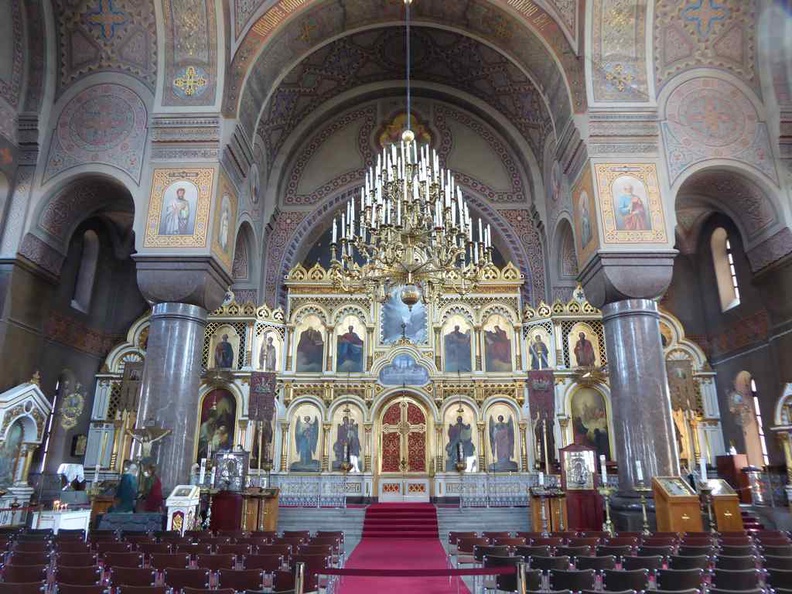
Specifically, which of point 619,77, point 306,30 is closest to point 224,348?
point 306,30

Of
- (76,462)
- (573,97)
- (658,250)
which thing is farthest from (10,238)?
(658,250)

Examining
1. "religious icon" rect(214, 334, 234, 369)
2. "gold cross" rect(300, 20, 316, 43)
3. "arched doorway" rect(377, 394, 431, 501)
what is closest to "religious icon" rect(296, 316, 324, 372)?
"religious icon" rect(214, 334, 234, 369)

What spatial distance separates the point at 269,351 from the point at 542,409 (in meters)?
8.78

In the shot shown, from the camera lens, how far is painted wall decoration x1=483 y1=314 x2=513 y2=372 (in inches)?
720

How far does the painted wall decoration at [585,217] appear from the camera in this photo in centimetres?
1320

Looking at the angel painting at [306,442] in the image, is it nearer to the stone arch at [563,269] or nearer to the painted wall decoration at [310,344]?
the painted wall decoration at [310,344]

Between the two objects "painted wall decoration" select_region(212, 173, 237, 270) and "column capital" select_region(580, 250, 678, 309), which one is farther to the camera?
Result: "painted wall decoration" select_region(212, 173, 237, 270)

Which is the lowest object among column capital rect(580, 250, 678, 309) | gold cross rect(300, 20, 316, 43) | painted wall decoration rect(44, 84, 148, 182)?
column capital rect(580, 250, 678, 309)

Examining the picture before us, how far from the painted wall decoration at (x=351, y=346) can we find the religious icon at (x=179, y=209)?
6991 mm

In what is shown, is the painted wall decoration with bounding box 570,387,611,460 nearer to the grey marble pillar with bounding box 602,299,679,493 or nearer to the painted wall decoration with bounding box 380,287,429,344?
the grey marble pillar with bounding box 602,299,679,493

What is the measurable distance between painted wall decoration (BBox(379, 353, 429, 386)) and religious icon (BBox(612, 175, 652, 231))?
25.7 feet

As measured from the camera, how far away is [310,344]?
18594 millimetres

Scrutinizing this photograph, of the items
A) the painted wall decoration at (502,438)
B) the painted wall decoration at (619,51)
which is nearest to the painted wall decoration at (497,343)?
the painted wall decoration at (502,438)

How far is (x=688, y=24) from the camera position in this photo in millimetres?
14078
